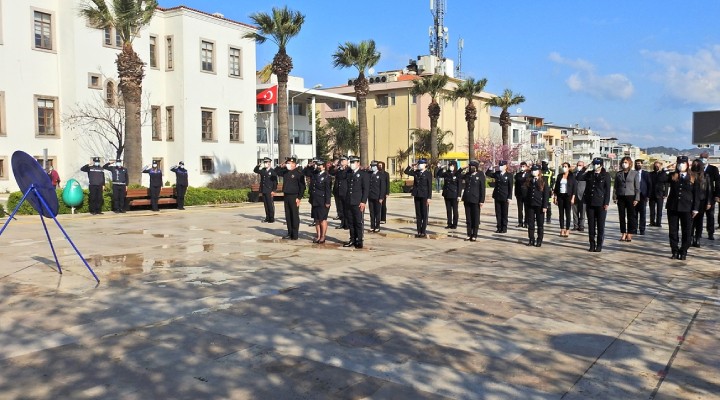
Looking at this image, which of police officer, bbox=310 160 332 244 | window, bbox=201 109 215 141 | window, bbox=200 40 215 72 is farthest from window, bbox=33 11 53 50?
police officer, bbox=310 160 332 244

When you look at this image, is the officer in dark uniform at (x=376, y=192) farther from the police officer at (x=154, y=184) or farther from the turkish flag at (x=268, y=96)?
the turkish flag at (x=268, y=96)

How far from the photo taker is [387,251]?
11.2 m

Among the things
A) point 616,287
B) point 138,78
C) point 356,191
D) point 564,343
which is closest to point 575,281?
point 616,287

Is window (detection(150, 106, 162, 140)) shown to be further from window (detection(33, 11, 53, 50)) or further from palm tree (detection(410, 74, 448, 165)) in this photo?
palm tree (detection(410, 74, 448, 165))

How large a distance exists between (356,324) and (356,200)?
18.4 feet

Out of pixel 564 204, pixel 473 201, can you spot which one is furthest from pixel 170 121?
pixel 564 204

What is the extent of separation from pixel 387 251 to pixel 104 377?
7182 millimetres

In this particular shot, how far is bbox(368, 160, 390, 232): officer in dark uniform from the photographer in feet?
45.6

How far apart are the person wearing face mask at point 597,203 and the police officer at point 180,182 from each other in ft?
44.8

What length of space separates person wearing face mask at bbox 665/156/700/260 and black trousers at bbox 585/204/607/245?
1167 mm

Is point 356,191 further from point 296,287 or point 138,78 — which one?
point 138,78

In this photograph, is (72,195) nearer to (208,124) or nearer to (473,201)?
(473,201)

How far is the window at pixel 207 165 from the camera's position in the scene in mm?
34969

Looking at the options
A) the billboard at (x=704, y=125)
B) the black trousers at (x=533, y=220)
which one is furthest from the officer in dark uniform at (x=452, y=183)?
the billboard at (x=704, y=125)
